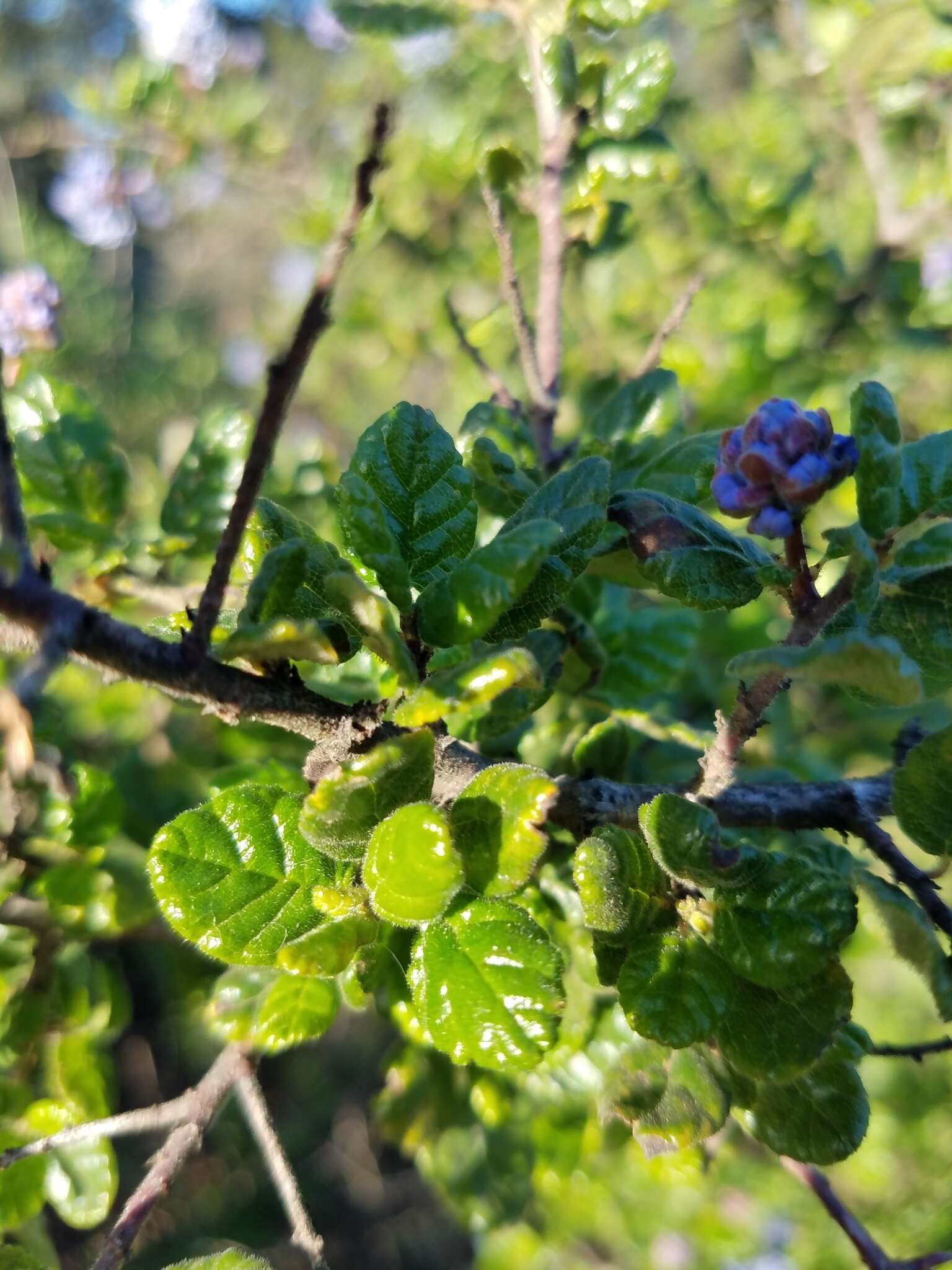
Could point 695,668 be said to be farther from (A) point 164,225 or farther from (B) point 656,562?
(A) point 164,225

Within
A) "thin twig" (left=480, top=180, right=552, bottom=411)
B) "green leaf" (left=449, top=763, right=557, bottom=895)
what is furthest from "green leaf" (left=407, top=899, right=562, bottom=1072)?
"thin twig" (left=480, top=180, right=552, bottom=411)

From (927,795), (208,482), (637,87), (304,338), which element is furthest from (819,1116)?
(637,87)

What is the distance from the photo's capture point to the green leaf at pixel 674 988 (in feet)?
1.71

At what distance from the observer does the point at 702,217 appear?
171 centimetres

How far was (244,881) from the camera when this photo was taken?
0.54 meters

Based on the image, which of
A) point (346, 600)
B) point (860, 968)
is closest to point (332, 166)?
point (346, 600)

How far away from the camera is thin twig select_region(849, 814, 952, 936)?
540 millimetres

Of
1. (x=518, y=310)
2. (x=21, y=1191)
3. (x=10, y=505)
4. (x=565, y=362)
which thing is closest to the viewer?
(x=10, y=505)

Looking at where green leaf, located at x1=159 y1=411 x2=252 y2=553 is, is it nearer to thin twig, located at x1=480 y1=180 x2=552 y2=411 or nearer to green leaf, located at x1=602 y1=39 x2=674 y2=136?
thin twig, located at x1=480 y1=180 x2=552 y2=411

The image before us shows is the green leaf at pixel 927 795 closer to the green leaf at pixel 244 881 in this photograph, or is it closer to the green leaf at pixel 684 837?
the green leaf at pixel 684 837

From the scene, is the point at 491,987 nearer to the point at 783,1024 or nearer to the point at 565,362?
the point at 783,1024

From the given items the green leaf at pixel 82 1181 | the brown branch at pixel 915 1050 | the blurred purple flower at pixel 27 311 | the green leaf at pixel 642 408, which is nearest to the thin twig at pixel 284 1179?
the green leaf at pixel 82 1181

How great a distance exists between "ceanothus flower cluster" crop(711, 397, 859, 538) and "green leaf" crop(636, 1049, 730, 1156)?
371mm

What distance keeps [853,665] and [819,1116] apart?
1.19 ft
